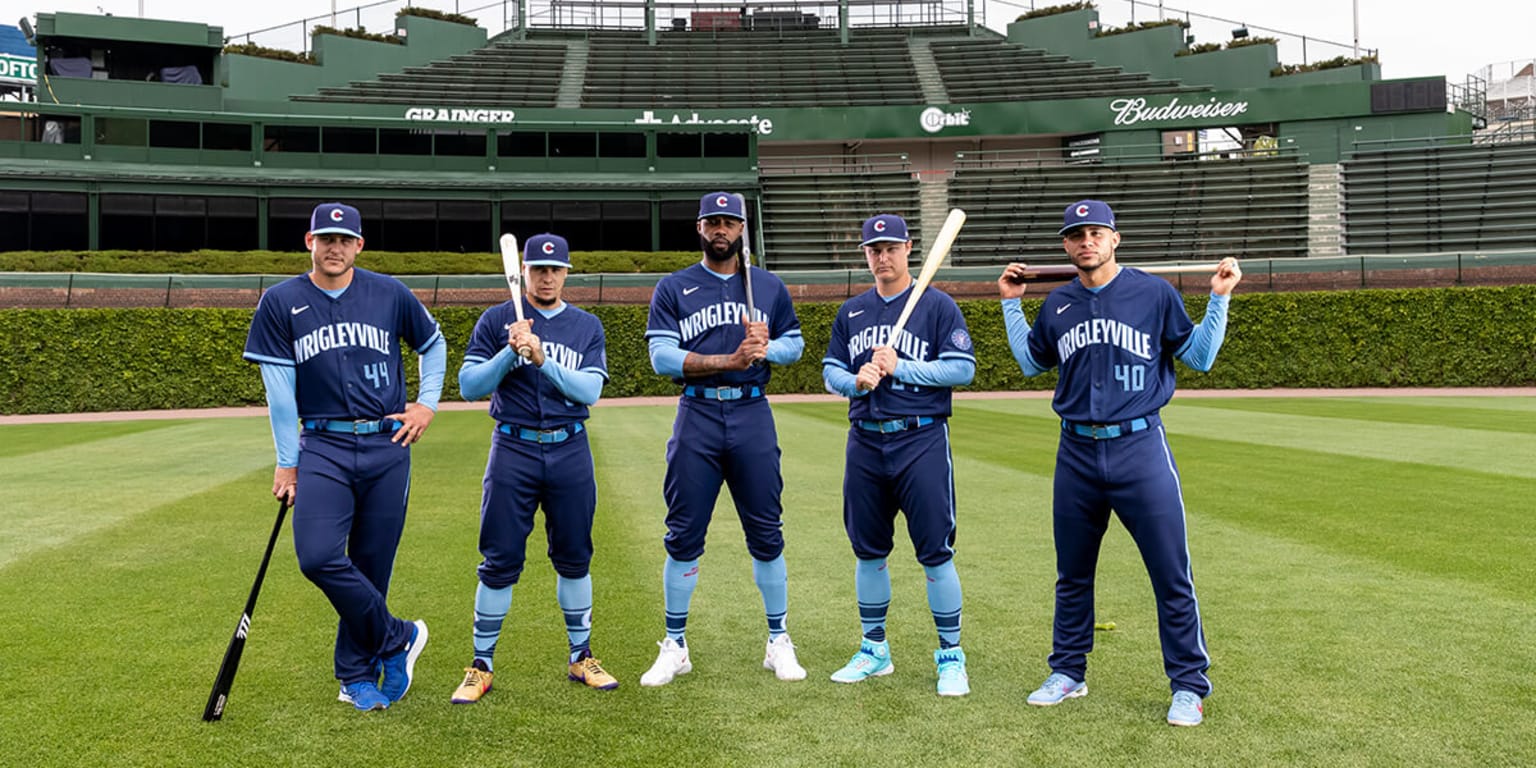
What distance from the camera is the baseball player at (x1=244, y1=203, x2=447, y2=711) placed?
4746 mm

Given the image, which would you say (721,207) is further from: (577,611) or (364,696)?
(364,696)

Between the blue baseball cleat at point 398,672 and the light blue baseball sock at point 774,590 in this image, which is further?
the light blue baseball sock at point 774,590

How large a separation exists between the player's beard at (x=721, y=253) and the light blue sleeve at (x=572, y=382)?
3.10 feet

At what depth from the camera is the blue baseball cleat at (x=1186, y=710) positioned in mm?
4480

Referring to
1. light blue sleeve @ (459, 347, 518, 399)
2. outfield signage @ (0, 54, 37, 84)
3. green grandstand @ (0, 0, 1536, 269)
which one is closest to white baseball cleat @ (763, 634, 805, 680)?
light blue sleeve @ (459, 347, 518, 399)

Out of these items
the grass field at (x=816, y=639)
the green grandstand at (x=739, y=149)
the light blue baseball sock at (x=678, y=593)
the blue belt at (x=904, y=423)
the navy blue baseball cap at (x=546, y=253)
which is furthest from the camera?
Answer: the green grandstand at (x=739, y=149)

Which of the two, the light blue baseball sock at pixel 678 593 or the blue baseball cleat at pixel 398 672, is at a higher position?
the light blue baseball sock at pixel 678 593

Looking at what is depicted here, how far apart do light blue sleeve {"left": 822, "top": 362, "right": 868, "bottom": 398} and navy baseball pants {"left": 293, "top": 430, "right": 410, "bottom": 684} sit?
2.18 m

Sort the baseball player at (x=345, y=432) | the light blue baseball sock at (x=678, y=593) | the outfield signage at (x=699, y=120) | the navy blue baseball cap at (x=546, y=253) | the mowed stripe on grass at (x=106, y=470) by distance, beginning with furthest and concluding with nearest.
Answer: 1. the outfield signage at (x=699, y=120)
2. the mowed stripe on grass at (x=106, y=470)
3. the light blue baseball sock at (x=678, y=593)
4. the navy blue baseball cap at (x=546, y=253)
5. the baseball player at (x=345, y=432)

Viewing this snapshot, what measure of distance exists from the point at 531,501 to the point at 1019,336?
2.64m

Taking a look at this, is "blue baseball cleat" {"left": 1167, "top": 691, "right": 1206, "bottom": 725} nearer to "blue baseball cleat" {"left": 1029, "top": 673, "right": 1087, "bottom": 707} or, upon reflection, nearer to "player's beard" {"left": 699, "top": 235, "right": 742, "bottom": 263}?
"blue baseball cleat" {"left": 1029, "top": 673, "right": 1087, "bottom": 707}

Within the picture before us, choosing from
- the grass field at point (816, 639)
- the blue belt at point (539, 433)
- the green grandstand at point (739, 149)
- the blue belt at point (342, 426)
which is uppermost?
the green grandstand at point (739, 149)

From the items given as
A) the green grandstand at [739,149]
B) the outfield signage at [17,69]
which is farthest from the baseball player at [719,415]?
the outfield signage at [17,69]

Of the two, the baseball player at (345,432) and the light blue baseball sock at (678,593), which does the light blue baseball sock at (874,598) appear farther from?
the baseball player at (345,432)
